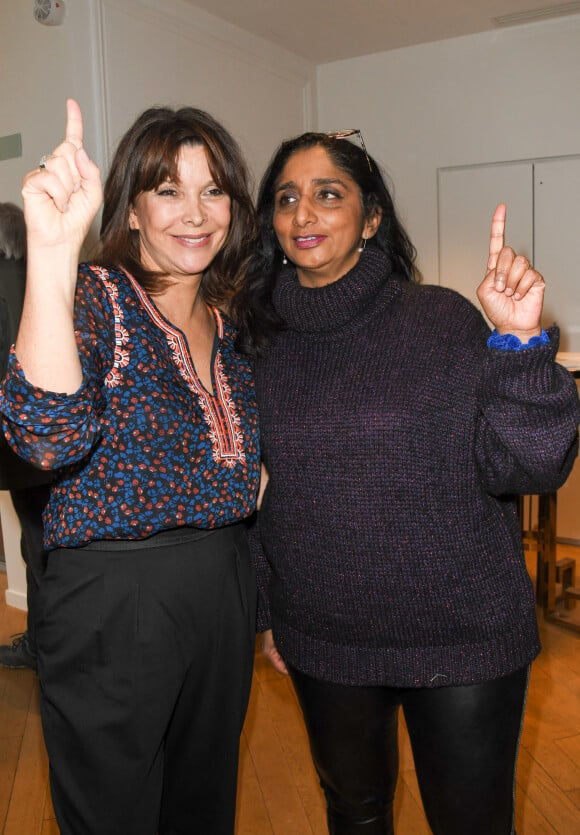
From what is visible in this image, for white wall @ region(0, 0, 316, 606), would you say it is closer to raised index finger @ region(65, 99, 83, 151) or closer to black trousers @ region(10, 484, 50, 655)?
black trousers @ region(10, 484, 50, 655)

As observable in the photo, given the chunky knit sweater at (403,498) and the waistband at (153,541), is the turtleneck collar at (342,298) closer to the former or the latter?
the chunky knit sweater at (403,498)

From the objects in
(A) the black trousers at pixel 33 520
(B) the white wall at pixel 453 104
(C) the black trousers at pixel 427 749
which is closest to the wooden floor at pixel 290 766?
(A) the black trousers at pixel 33 520

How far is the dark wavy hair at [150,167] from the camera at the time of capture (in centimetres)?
147

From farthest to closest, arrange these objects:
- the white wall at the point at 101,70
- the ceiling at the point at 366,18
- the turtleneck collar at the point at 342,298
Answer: the ceiling at the point at 366,18 < the white wall at the point at 101,70 < the turtleneck collar at the point at 342,298

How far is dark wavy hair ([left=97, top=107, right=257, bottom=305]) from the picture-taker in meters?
1.47

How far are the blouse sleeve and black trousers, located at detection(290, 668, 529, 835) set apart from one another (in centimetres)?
71

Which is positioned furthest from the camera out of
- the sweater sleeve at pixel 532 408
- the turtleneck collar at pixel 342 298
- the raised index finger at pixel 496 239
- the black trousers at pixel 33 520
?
the black trousers at pixel 33 520

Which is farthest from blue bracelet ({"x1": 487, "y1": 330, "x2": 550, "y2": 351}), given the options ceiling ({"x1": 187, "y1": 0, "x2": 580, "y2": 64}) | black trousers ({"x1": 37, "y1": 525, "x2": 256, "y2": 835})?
ceiling ({"x1": 187, "y1": 0, "x2": 580, "y2": 64})

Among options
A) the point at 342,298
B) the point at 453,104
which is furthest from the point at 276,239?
the point at 453,104

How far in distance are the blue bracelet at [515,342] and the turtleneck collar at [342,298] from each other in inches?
12.0

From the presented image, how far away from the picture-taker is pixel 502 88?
15.5 ft

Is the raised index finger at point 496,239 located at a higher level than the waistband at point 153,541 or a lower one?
higher

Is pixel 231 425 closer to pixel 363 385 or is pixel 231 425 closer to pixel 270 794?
pixel 363 385

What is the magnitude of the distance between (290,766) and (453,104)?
397cm
